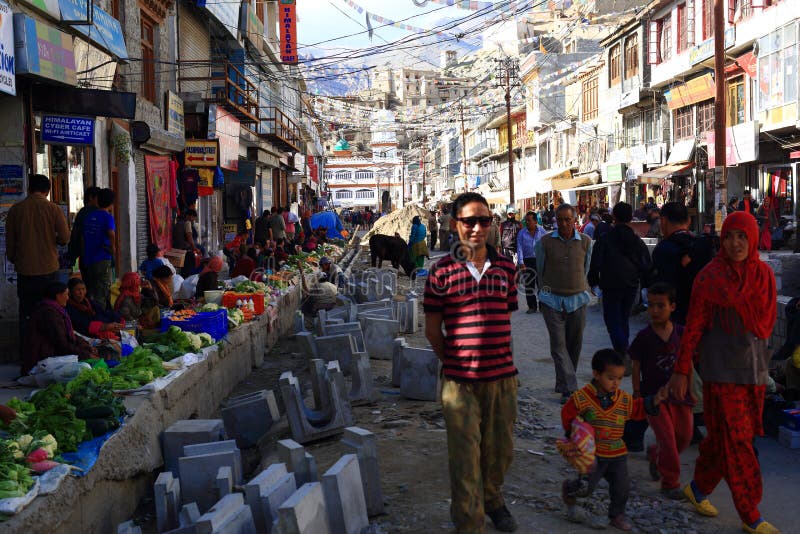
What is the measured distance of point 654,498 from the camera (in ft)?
16.9

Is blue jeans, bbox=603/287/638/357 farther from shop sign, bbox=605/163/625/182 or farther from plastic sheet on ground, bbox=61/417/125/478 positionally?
shop sign, bbox=605/163/625/182

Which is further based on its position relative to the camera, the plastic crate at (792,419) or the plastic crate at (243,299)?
the plastic crate at (243,299)

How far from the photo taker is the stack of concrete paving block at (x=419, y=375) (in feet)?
25.7

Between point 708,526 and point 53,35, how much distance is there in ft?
31.0

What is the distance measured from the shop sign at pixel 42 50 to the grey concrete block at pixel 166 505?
649cm

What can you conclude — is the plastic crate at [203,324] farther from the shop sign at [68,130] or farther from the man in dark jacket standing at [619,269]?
the man in dark jacket standing at [619,269]

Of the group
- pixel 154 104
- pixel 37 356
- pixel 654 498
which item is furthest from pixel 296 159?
pixel 654 498

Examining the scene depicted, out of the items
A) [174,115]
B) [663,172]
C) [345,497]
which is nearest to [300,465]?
[345,497]

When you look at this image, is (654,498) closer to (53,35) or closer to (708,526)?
(708,526)

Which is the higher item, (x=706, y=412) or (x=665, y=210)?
(x=665, y=210)

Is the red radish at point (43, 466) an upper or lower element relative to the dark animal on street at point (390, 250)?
lower

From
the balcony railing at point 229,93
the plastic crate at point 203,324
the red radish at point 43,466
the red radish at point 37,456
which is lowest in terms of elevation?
the red radish at point 43,466

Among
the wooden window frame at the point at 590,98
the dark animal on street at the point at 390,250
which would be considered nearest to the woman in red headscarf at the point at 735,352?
the dark animal on street at the point at 390,250

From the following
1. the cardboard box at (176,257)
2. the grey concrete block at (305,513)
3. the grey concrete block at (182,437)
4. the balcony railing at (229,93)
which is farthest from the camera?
the balcony railing at (229,93)
